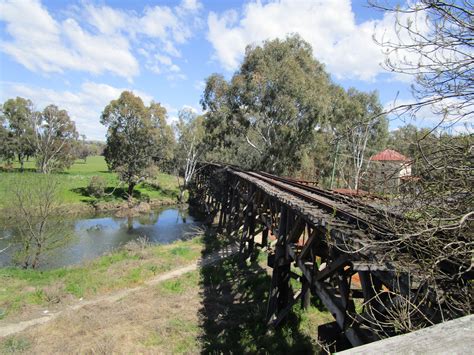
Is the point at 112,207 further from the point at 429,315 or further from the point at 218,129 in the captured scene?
the point at 429,315

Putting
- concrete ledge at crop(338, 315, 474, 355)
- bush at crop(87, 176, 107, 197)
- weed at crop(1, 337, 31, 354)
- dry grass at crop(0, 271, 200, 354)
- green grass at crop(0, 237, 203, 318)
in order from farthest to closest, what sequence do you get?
bush at crop(87, 176, 107, 197) → green grass at crop(0, 237, 203, 318) → weed at crop(1, 337, 31, 354) → dry grass at crop(0, 271, 200, 354) → concrete ledge at crop(338, 315, 474, 355)

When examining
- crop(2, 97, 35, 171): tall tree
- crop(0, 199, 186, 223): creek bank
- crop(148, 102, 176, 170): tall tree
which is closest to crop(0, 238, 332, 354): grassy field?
crop(0, 199, 186, 223): creek bank

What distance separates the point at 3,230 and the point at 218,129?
15560 millimetres

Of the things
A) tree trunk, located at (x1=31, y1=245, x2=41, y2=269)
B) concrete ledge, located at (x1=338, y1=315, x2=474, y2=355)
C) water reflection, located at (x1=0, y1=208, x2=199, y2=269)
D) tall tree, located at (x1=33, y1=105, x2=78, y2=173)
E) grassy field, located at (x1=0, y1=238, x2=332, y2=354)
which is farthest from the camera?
tall tree, located at (x1=33, y1=105, x2=78, y2=173)

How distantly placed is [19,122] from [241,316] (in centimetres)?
4124

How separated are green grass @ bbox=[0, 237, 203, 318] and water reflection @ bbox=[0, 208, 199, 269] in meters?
2.94

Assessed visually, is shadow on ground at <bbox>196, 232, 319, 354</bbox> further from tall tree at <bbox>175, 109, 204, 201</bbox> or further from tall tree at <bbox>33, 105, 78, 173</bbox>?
tall tree at <bbox>33, 105, 78, 173</bbox>

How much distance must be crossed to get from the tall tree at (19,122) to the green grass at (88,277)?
1222 inches

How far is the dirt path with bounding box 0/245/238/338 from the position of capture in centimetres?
800

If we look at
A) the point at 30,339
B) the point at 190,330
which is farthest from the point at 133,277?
the point at 190,330

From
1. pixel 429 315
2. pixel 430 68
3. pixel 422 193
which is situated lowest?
pixel 429 315

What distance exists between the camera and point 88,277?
36.3 feet

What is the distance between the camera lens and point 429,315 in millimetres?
2398

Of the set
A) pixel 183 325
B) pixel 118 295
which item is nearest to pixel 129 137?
pixel 118 295
